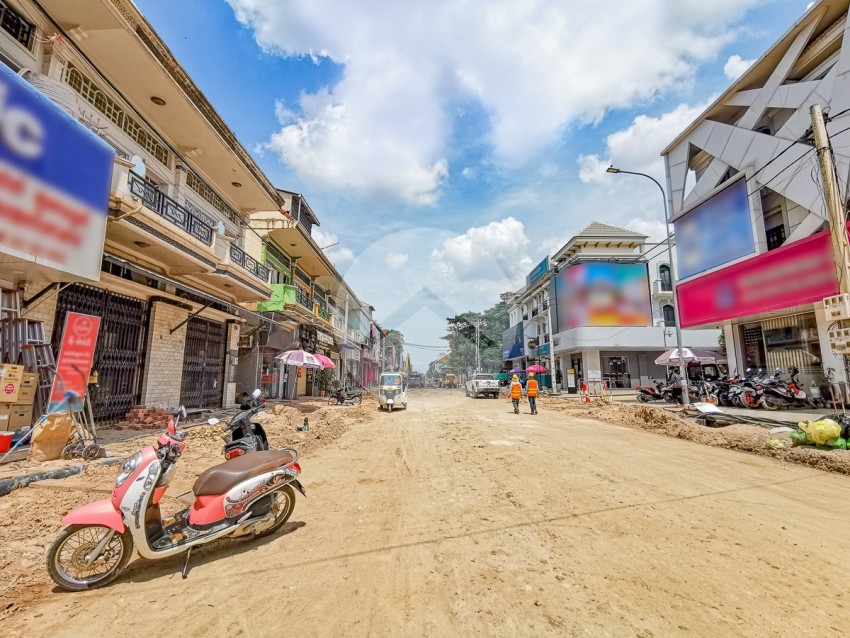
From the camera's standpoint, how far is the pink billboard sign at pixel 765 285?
506 inches

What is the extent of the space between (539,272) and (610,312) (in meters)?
10.4

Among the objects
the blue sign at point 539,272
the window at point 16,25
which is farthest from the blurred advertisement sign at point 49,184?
the blue sign at point 539,272

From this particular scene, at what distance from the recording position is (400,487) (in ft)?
18.9

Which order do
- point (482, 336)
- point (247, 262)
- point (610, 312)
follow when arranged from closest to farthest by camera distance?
point (247, 262), point (610, 312), point (482, 336)

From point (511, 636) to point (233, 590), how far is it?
209 cm

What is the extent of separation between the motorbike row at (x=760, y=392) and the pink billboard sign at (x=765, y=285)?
2724 mm

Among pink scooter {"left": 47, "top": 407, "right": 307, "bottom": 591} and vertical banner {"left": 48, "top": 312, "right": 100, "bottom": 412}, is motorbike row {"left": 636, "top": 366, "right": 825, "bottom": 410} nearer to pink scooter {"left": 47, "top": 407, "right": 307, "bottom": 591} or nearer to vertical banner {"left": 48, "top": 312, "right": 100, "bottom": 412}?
pink scooter {"left": 47, "top": 407, "right": 307, "bottom": 591}

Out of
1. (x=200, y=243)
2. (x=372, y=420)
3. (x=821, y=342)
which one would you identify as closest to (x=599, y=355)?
(x=821, y=342)

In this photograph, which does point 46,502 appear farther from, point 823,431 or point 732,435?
point 732,435

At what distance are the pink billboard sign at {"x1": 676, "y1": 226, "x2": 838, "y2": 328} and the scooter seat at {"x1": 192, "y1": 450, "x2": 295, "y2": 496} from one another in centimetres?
1577

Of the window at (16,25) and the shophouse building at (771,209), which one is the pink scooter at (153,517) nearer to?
the window at (16,25)

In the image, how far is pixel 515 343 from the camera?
49.6 m

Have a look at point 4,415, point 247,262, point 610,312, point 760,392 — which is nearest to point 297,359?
point 247,262

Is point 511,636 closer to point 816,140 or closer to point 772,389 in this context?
point 816,140
